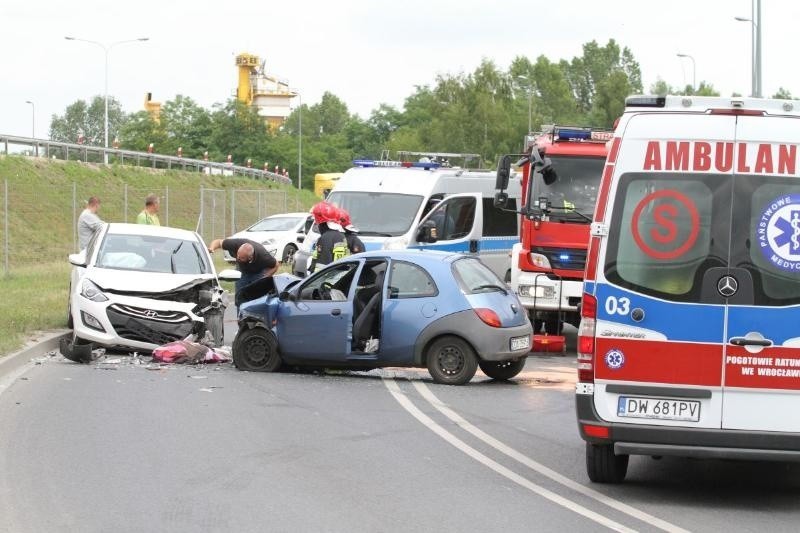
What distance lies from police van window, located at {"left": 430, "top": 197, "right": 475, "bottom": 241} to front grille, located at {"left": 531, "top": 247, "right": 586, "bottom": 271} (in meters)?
5.16

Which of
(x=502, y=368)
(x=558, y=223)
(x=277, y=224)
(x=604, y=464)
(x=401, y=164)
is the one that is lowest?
(x=502, y=368)

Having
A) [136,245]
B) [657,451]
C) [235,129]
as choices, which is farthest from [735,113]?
[235,129]

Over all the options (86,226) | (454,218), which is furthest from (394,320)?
(454,218)

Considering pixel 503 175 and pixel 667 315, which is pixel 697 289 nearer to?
pixel 667 315

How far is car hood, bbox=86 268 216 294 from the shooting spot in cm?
1734

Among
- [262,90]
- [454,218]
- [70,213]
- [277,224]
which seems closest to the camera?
[454,218]

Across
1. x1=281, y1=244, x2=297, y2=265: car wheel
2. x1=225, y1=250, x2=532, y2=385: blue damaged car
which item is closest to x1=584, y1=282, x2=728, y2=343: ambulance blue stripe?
x1=225, y1=250, x2=532, y2=385: blue damaged car

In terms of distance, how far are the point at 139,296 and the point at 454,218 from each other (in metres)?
8.70

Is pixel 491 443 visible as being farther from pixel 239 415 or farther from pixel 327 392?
pixel 327 392

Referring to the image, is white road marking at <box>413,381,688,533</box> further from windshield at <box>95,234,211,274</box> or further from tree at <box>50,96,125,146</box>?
tree at <box>50,96,125,146</box>

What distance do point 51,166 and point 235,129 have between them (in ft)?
167

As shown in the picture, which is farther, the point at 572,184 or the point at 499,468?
the point at 572,184

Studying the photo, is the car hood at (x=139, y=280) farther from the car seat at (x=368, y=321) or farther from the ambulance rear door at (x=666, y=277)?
the ambulance rear door at (x=666, y=277)

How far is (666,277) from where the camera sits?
28.7 feet
